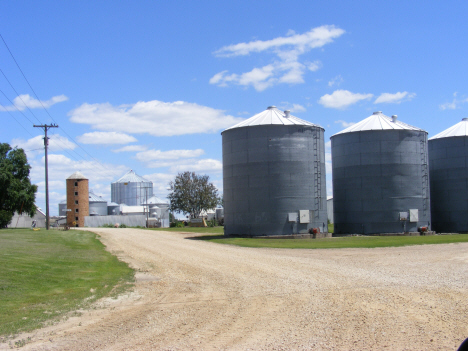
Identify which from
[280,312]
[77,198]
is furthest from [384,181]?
[77,198]

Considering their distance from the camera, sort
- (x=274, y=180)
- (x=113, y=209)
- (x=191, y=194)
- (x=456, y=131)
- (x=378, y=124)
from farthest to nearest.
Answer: (x=113, y=209) < (x=191, y=194) < (x=456, y=131) < (x=378, y=124) < (x=274, y=180)

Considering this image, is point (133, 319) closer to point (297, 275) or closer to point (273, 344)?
point (273, 344)

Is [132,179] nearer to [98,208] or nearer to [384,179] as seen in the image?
[98,208]

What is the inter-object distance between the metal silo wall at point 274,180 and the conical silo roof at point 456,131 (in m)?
16.8

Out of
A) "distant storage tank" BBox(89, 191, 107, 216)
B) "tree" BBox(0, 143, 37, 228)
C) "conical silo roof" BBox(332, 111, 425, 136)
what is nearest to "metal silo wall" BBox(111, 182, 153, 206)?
"distant storage tank" BBox(89, 191, 107, 216)

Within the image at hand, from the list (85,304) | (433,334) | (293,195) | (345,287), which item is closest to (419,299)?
(345,287)

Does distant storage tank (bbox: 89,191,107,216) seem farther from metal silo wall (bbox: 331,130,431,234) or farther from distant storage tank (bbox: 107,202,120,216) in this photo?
metal silo wall (bbox: 331,130,431,234)

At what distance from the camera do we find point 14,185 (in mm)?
57812

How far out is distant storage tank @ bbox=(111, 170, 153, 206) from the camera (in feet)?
411

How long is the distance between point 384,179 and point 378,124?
537 cm

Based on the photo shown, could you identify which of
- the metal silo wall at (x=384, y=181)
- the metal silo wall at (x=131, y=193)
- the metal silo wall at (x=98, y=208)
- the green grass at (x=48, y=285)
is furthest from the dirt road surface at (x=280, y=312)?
the metal silo wall at (x=131, y=193)

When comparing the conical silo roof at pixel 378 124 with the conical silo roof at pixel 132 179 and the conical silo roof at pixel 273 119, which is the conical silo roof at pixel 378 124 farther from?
the conical silo roof at pixel 132 179

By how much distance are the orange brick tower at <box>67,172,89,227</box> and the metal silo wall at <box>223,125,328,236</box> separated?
61.7 metres

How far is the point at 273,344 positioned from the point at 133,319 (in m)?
3.40
